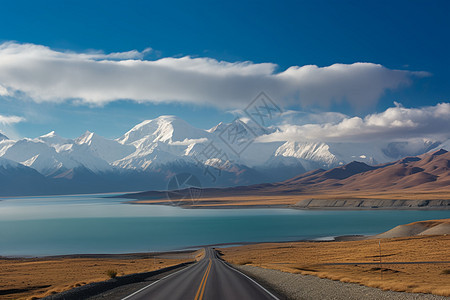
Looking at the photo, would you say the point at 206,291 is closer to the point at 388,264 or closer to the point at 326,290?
the point at 326,290

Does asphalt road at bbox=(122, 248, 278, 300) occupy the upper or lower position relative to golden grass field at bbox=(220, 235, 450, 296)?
upper

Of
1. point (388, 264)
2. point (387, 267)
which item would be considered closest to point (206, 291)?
point (387, 267)

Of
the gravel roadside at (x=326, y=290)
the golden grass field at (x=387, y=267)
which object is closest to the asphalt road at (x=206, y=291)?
the gravel roadside at (x=326, y=290)

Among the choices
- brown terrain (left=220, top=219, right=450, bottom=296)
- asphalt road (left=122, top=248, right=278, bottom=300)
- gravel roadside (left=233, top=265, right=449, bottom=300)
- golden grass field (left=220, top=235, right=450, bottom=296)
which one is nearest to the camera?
gravel roadside (left=233, top=265, right=449, bottom=300)

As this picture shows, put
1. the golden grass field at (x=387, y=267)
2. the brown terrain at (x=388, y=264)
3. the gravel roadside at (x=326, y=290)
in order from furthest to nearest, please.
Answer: the brown terrain at (x=388, y=264) → the golden grass field at (x=387, y=267) → the gravel roadside at (x=326, y=290)

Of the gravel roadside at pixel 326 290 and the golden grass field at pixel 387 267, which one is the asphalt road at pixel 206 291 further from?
the golden grass field at pixel 387 267

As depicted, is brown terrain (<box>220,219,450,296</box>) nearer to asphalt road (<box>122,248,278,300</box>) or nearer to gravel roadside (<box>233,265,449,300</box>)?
gravel roadside (<box>233,265,449,300</box>)

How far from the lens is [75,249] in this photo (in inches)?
3573

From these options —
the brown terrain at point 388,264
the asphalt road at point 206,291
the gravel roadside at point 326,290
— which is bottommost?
the brown terrain at point 388,264

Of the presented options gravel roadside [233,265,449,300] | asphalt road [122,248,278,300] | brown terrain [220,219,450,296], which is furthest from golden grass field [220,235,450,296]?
asphalt road [122,248,278,300]

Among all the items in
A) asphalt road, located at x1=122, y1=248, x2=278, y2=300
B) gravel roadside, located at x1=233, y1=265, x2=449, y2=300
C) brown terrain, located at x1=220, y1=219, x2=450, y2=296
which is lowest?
brown terrain, located at x1=220, y1=219, x2=450, y2=296

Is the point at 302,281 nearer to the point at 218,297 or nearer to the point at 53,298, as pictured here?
the point at 218,297

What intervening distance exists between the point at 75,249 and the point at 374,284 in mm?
84800

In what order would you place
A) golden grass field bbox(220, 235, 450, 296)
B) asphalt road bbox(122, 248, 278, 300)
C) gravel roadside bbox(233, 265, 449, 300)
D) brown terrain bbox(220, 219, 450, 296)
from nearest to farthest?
gravel roadside bbox(233, 265, 449, 300) < asphalt road bbox(122, 248, 278, 300) < golden grass field bbox(220, 235, 450, 296) < brown terrain bbox(220, 219, 450, 296)
